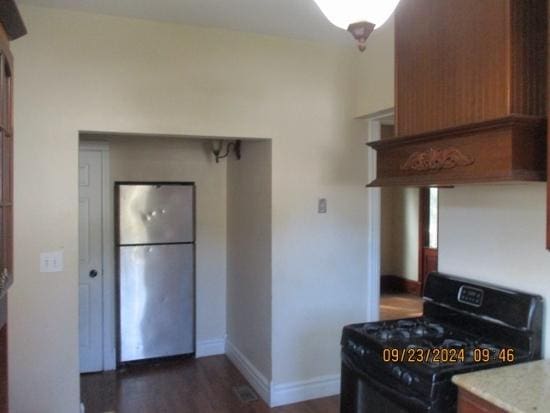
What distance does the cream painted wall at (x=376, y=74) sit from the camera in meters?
2.90

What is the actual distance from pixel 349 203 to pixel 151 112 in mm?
1499

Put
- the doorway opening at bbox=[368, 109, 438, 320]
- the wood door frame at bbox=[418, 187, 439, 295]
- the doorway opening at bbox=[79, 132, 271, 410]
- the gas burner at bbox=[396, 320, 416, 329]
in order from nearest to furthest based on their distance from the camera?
1. the gas burner at bbox=[396, 320, 416, 329]
2. the doorway opening at bbox=[79, 132, 271, 410]
3. the doorway opening at bbox=[368, 109, 438, 320]
4. the wood door frame at bbox=[418, 187, 439, 295]

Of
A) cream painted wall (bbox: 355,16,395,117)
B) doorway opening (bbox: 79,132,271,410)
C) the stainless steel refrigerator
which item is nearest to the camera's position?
cream painted wall (bbox: 355,16,395,117)

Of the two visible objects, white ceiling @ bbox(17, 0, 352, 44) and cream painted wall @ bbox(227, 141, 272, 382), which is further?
cream painted wall @ bbox(227, 141, 272, 382)

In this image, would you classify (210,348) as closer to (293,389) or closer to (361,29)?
(293,389)

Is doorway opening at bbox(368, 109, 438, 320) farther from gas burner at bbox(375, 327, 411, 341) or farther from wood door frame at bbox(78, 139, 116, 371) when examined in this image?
gas burner at bbox(375, 327, 411, 341)

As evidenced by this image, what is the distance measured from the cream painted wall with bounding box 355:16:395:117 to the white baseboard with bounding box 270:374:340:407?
1942 millimetres

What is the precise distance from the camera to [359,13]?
1.27m

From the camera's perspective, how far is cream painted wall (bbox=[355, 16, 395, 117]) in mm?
2904

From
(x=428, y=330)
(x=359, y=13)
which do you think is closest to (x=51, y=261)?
(x=428, y=330)

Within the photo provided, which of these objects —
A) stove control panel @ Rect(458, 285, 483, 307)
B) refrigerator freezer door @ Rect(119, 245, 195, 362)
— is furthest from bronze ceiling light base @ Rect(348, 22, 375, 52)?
refrigerator freezer door @ Rect(119, 245, 195, 362)

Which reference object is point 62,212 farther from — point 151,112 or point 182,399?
point 182,399

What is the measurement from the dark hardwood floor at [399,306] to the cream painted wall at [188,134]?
242 cm

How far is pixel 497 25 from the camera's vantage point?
154 cm
